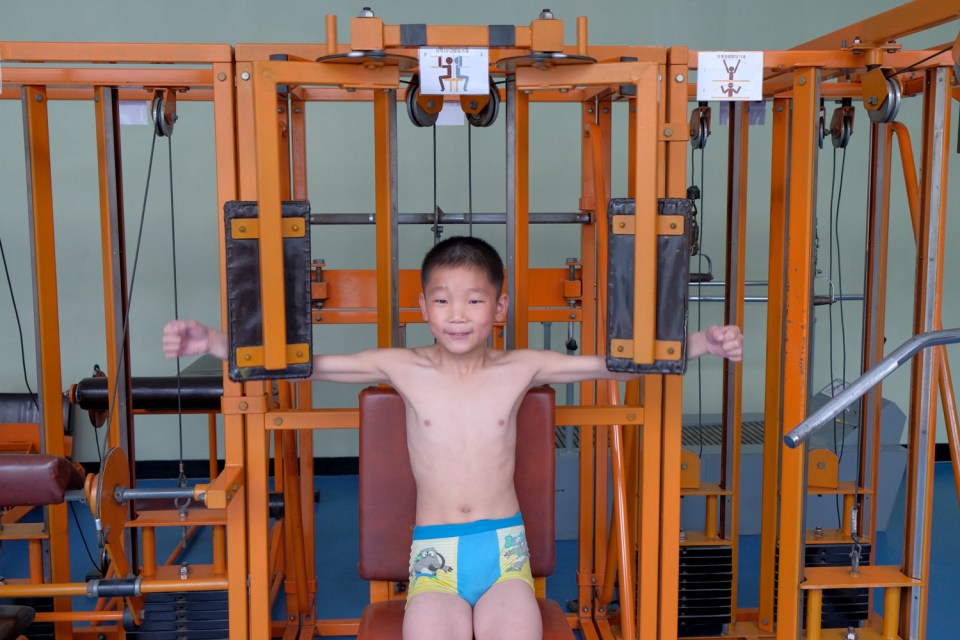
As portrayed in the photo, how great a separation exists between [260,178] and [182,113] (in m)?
3.38

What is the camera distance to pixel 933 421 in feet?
7.33

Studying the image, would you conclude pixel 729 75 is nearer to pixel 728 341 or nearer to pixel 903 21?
pixel 903 21

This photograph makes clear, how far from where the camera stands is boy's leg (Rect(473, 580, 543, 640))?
74.1 inches

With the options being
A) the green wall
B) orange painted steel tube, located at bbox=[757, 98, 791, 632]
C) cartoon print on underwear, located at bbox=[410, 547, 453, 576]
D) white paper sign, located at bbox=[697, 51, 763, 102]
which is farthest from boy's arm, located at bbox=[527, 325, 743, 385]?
the green wall

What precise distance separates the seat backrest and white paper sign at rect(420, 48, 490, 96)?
29.5 inches

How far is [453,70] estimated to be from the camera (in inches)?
73.2

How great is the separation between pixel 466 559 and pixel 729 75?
1321 mm

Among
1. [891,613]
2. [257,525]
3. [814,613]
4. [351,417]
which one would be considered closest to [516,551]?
[351,417]

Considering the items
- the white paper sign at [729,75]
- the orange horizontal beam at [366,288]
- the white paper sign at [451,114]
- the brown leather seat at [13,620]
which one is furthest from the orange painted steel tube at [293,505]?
the white paper sign at [729,75]

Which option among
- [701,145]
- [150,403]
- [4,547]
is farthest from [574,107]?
[4,547]

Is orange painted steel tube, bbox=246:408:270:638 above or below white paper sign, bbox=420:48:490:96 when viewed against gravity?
A: below

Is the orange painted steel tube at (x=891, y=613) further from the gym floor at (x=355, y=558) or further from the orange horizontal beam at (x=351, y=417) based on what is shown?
the gym floor at (x=355, y=558)

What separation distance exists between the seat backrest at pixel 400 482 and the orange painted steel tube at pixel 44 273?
1.15m

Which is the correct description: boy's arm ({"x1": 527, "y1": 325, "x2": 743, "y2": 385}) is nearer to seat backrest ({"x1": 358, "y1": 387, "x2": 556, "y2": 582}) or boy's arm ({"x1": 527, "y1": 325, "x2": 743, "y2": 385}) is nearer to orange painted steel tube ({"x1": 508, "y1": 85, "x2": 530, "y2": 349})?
seat backrest ({"x1": 358, "y1": 387, "x2": 556, "y2": 582})
